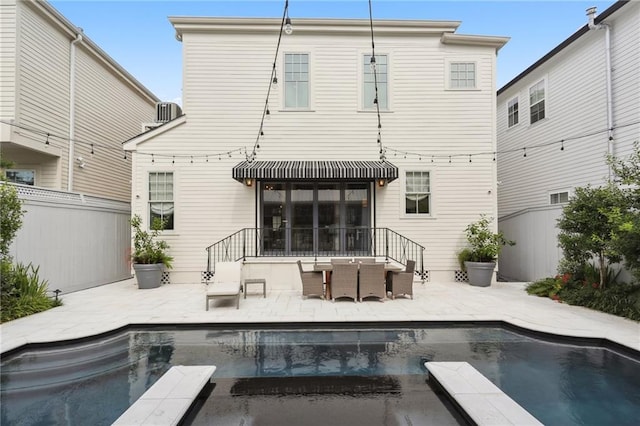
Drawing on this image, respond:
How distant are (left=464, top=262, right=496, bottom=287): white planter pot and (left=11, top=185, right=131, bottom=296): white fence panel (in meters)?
10.9

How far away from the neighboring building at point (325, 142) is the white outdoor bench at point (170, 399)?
20.4 ft

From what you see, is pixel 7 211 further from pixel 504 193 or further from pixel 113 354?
pixel 504 193

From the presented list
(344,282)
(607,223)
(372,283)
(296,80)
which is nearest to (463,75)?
(296,80)

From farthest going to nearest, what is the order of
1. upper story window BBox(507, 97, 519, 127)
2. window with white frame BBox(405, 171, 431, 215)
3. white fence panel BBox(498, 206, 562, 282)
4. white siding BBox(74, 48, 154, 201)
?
upper story window BBox(507, 97, 519, 127)
white siding BBox(74, 48, 154, 201)
window with white frame BBox(405, 171, 431, 215)
white fence panel BBox(498, 206, 562, 282)

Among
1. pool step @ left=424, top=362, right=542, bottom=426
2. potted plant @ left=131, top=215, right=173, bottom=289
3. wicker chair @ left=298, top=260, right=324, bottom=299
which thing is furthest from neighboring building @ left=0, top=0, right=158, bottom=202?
pool step @ left=424, top=362, right=542, bottom=426

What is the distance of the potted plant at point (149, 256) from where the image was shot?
9031mm

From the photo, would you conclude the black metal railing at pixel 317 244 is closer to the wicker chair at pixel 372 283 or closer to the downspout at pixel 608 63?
the wicker chair at pixel 372 283

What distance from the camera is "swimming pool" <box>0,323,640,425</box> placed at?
3.37m

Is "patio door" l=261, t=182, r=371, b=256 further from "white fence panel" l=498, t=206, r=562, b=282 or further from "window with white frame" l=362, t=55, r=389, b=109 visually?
"white fence panel" l=498, t=206, r=562, b=282

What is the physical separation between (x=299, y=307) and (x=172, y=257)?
4.92 m

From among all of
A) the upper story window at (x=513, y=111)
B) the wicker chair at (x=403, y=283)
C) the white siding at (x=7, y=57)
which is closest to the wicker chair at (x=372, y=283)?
the wicker chair at (x=403, y=283)

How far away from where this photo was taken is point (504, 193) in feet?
46.5

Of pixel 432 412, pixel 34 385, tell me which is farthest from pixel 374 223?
pixel 34 385

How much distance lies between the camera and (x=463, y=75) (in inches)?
405
